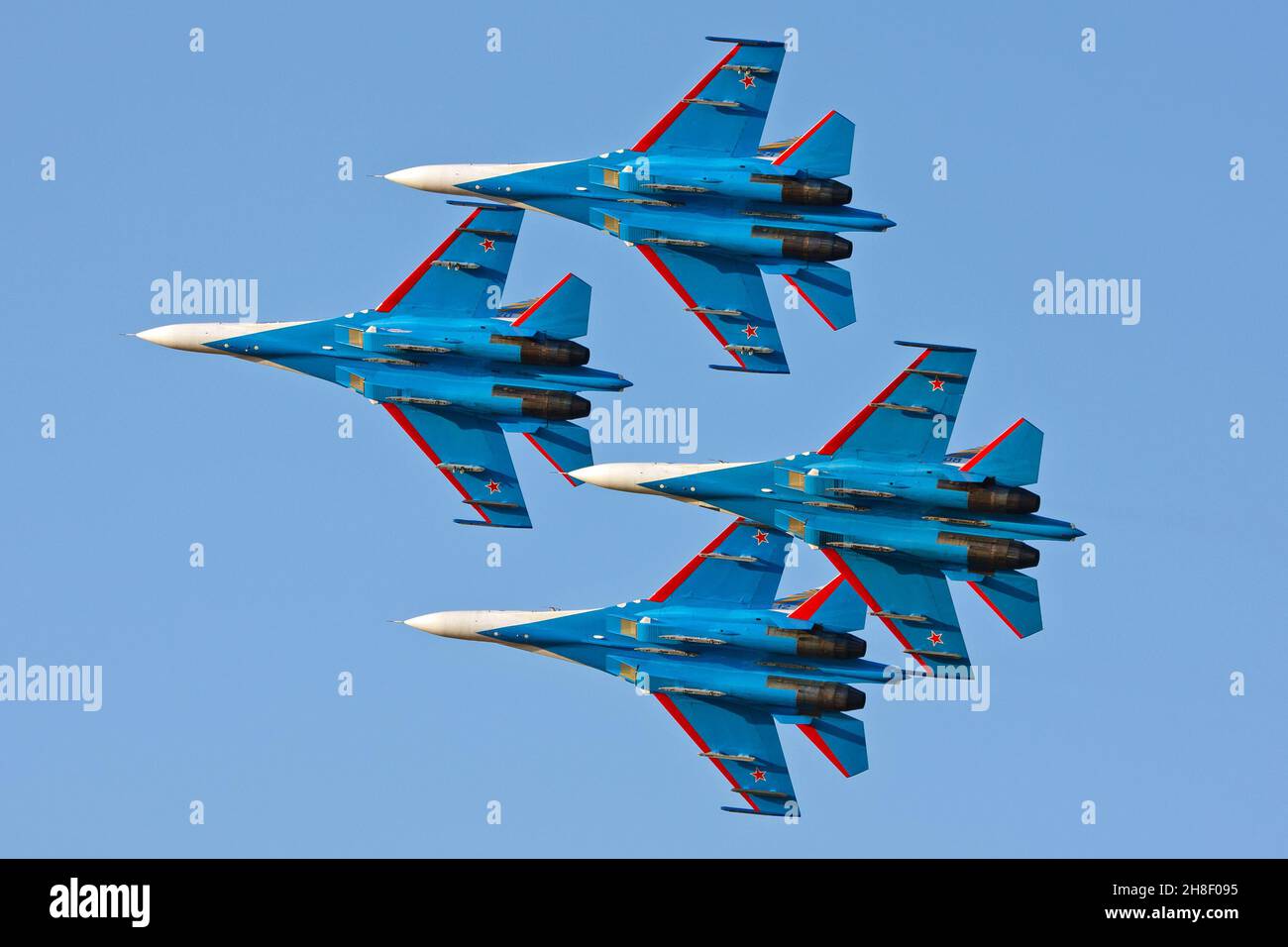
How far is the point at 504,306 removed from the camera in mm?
81562

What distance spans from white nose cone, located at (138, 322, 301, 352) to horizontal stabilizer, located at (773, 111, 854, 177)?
50.6 feet

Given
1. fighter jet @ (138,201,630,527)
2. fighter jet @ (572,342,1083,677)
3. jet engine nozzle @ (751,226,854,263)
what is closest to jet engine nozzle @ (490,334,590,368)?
fighter jet @ (138,201,630,527)

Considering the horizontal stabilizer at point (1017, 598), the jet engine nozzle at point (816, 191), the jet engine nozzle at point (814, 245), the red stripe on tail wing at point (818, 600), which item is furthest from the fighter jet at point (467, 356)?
the horizontal stabilizer at point (1017, 598)

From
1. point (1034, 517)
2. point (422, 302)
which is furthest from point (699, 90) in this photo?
point (1034, 517)

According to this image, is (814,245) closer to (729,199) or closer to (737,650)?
(729,199)

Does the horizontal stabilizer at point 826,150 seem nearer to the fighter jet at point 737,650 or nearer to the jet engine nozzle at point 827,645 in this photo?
the fighter jet at point 737,650

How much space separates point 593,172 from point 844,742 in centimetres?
1765

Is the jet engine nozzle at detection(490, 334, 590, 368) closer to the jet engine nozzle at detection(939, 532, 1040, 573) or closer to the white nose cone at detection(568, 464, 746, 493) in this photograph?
the white nose cone at detection(568, 464, 746, 493)

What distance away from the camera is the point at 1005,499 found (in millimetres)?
77562

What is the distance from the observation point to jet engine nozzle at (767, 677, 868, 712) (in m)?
79.6

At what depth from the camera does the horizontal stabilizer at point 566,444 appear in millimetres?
81250

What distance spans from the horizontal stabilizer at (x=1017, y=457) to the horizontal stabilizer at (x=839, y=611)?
529cm

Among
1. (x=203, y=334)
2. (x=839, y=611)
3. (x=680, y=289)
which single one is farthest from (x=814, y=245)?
(x=203, y=334)

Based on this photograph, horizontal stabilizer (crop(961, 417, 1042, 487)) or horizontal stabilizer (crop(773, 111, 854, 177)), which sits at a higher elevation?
horizontal stabilizer (crop(773, 111, 854, 177))
